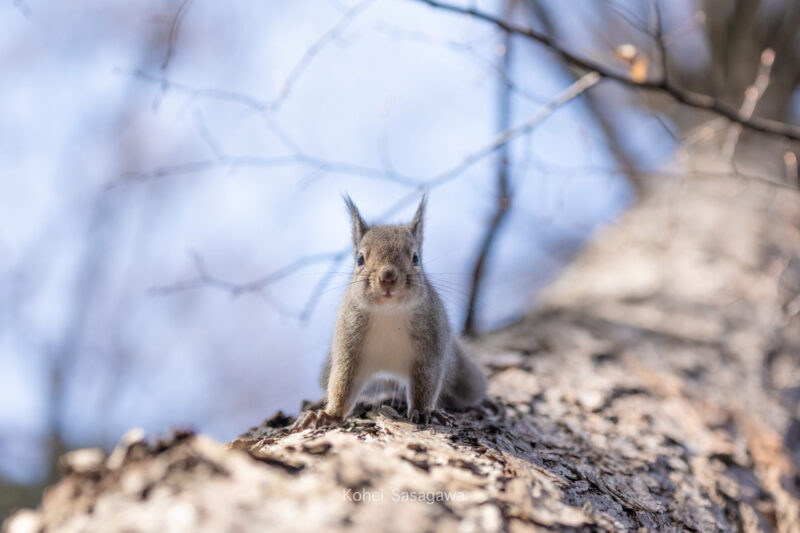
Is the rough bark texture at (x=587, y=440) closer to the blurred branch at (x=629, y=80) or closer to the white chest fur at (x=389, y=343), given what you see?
the white chest fur at (x=389, y=343)

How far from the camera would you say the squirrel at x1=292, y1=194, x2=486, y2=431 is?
7.15ft

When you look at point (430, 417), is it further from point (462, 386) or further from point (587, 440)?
point (587, 440)

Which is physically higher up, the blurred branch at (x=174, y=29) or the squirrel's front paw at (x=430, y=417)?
the blurred branch at (x=174, y=29)

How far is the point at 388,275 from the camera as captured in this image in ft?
7.06

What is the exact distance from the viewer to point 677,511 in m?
1.98

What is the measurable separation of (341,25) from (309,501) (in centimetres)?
195

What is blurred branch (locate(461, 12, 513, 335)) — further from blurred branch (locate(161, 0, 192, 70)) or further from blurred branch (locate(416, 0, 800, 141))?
blurred branch (locate(161, 0, 192, 70))

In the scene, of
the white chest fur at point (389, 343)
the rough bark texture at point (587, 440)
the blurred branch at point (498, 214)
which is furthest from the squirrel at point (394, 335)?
the blurred branch at point (498, 214)

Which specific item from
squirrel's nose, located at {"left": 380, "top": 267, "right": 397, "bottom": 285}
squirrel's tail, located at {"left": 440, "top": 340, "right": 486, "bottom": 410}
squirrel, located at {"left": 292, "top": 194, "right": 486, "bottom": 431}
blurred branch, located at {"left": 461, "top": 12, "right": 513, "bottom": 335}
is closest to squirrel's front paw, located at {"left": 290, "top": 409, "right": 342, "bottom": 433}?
squirrel, located at {"left": 292, "top": 194, "right": 486, "bottom": 431}

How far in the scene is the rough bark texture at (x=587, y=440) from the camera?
1.17 metres

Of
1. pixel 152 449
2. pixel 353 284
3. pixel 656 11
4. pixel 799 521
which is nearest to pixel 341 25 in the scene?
pixel 353 284

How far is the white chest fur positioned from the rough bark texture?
221 millimetres

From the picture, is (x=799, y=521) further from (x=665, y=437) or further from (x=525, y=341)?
(x=525, y=341)

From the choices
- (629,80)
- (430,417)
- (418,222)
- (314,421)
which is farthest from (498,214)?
(314,421)
